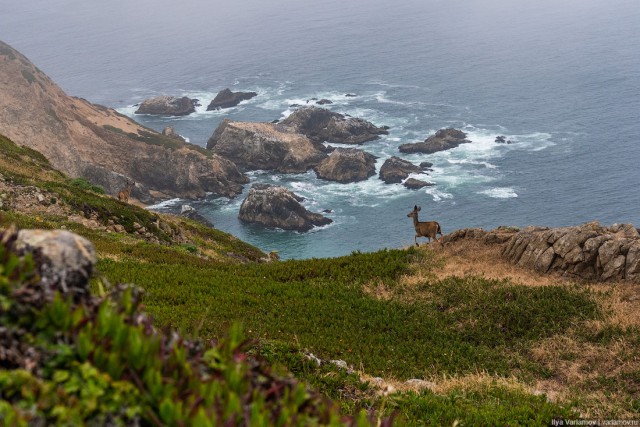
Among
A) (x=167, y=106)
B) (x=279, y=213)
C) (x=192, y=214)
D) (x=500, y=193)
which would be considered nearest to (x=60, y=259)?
(x=279, y=213)

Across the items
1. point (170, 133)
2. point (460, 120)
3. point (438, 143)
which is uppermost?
point (170, 133)

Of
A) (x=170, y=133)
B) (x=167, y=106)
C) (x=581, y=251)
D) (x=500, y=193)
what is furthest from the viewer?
(x=167, y=106)

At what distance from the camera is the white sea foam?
108562mm

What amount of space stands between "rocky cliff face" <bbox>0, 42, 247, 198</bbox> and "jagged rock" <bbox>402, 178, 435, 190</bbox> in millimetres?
32750

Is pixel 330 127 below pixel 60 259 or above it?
below

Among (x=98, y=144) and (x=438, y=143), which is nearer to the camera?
(x=98, y=144)

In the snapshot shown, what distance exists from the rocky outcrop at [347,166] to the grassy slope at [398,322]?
294 feet

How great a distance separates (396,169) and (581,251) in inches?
3633

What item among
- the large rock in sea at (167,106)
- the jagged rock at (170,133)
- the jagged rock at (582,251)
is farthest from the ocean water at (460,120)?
the jagged rock at (582,251)

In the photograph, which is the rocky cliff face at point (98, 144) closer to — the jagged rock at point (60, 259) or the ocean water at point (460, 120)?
the ocean water at point (460, 120)

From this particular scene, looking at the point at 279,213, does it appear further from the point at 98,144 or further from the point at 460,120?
the point at 460,120

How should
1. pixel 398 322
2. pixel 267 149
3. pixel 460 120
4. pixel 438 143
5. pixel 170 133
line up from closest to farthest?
pixel 398 322
pixel 438 143
pixel 267 149
pixel 460 120
pixel 170 133

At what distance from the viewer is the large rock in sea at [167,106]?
159m

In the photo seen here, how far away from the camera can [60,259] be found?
5914mm
